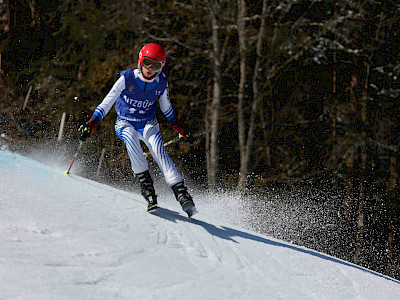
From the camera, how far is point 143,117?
214 inches

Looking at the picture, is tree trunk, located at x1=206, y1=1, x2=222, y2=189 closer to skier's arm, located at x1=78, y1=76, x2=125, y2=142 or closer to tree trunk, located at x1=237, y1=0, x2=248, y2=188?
tree trunk, located at x1=237, y1=0, x2=248, y2=188

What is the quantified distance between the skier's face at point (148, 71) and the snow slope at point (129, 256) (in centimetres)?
127

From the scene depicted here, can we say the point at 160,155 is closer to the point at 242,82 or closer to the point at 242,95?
the point at 242,95

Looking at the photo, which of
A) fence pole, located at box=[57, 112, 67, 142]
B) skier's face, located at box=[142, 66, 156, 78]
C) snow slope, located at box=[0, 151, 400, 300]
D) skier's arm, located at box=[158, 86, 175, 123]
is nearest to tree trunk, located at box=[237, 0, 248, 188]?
fence pole, located at box=[57, 112, 67, 142]

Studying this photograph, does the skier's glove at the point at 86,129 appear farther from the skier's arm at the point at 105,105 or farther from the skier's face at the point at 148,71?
the skier's face at the point at 148,71

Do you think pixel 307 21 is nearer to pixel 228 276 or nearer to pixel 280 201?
pixel 280 201

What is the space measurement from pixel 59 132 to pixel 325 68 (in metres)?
8.09

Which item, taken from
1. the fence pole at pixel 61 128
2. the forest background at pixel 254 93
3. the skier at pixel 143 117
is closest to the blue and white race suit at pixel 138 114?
the skier at pixel 143 117

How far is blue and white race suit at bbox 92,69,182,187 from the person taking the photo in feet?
17.2

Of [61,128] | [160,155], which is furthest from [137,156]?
[61,128]

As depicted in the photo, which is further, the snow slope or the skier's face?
the skier's face

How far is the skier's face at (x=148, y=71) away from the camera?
202 inches

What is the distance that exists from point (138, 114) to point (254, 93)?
8.91 metres

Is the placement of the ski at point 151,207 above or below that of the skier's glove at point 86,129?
below
